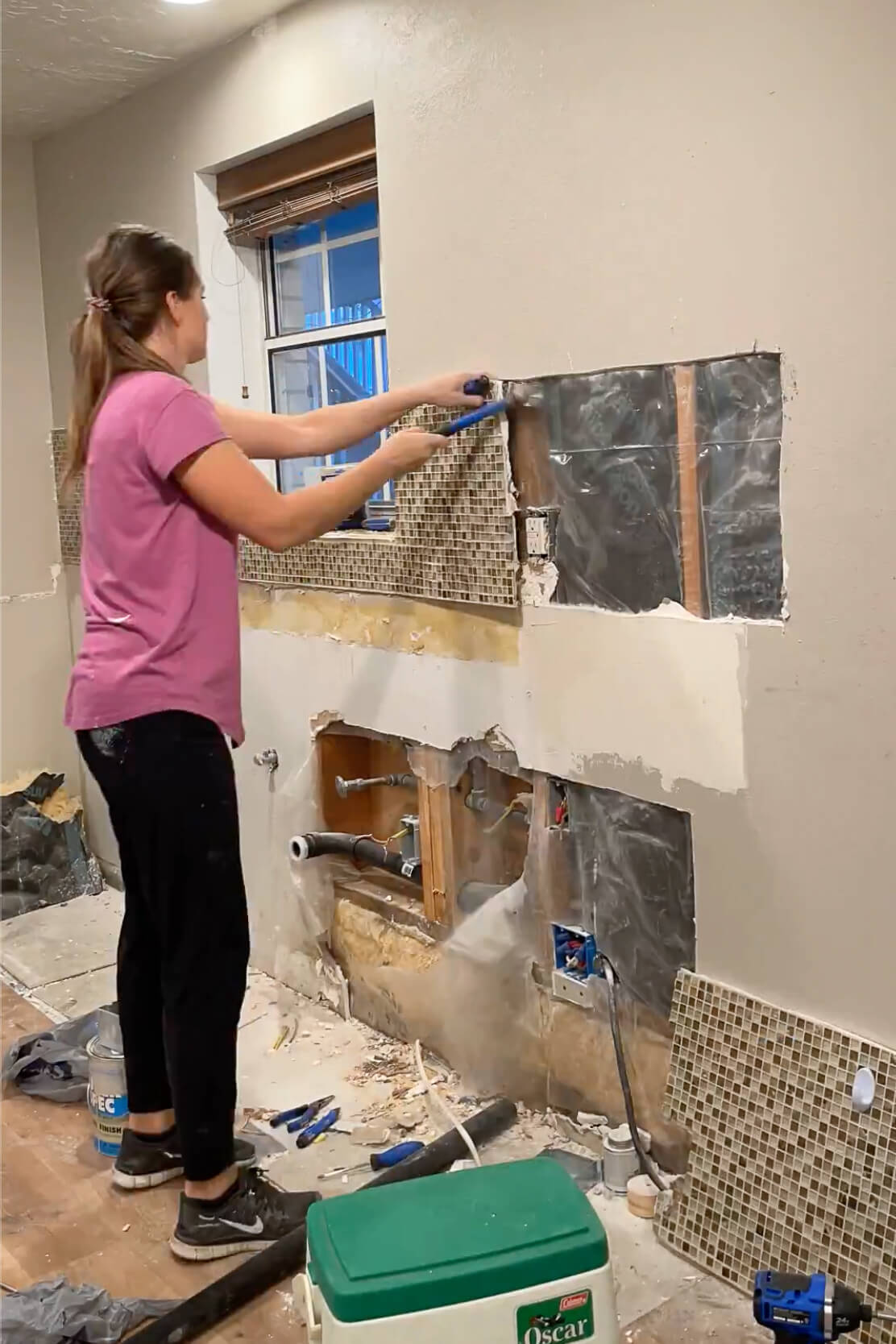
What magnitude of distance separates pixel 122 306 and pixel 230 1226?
1.43 metres

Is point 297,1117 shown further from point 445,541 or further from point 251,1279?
point 445,541

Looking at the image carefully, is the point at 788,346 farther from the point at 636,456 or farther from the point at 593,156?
the point at 593,156

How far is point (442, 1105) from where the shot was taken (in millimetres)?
2234

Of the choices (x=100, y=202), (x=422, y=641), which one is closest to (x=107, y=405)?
(x=422, y=641)

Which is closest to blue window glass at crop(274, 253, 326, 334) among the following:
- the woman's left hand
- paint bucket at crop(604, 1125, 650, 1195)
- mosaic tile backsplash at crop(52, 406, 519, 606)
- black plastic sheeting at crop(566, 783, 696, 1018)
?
mosaic tile backsplash at crop(52, 406, 519, 606)

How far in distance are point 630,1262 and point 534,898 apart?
0.62 metres

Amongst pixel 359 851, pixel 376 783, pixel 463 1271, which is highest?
pixel 376 783

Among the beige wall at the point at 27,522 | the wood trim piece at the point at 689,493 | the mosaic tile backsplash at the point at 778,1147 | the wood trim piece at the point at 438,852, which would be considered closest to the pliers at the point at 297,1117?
the wood trim piece at the point at 438,852

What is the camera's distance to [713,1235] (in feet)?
5.85

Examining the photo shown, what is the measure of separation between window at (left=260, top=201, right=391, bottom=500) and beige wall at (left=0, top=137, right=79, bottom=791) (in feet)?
3.30

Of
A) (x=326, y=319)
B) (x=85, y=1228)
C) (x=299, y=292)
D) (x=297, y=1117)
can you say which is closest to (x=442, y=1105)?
(x=297, y=1117)

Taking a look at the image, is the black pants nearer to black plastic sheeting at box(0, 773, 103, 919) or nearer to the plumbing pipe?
the plumbing pipe

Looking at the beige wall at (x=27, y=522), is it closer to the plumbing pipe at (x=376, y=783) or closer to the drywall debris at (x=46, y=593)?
the drywall debris at (x=46, y=593)

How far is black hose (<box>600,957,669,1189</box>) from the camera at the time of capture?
6.42 ft
